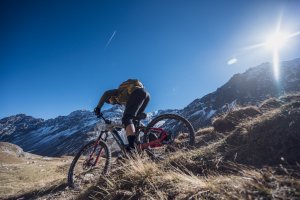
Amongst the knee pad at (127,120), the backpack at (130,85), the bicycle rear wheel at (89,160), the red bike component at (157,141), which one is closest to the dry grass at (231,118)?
the red bike component at (157,141)

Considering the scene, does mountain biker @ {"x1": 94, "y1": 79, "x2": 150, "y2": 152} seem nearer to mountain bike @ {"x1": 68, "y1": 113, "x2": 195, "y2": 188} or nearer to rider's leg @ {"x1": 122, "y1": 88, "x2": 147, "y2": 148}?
rider's leg @ {"x1": 122, "y1": 88, "x2": 147, "y2": 148}

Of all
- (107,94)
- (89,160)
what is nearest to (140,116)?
(107,94)

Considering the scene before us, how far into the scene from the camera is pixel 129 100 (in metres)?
8.24

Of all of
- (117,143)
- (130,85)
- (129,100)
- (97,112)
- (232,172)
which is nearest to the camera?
(232,172)

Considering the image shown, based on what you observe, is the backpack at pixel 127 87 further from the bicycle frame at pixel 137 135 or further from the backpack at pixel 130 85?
the bicycle frame at pixel 137 135

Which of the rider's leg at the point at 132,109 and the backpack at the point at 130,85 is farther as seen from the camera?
the backpack at the point at 130,85

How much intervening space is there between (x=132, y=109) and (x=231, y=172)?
13.1ft

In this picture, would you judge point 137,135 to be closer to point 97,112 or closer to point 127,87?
point 127,87

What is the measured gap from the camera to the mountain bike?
8070mm

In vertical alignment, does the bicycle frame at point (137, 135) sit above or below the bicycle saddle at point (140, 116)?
below

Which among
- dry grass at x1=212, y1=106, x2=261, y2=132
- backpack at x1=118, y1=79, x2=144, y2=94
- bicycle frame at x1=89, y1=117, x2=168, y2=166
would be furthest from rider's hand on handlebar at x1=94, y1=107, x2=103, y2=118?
dry grass at x1=212, y1=106, x2=261, y2=132

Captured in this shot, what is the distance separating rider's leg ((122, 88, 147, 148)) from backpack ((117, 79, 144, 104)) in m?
0.26

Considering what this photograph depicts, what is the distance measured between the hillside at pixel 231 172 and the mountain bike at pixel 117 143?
0.77 meters

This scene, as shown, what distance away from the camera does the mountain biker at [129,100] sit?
7.94 metres
